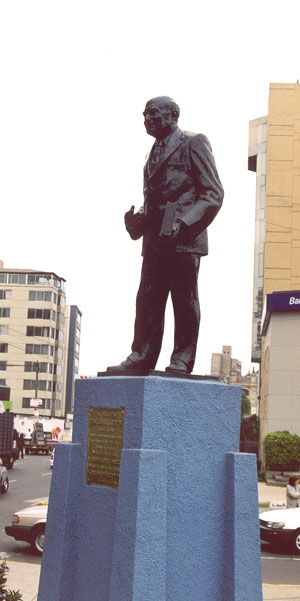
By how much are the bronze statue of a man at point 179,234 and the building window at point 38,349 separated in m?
81.5

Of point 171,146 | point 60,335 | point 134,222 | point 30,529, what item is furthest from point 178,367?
point 60,335

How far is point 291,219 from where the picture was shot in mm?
51469

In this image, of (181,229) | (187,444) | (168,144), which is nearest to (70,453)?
(187,444)

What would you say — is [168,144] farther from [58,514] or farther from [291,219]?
[291,219]

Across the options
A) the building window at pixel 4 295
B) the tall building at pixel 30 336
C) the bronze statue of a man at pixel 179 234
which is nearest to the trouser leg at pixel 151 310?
the bronze statue of a man at pixel 179 234

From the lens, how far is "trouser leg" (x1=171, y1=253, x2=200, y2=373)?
657cm

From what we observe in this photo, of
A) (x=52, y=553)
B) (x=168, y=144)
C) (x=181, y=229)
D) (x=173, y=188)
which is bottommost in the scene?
(x=52, y=553)

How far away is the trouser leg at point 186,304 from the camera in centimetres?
657

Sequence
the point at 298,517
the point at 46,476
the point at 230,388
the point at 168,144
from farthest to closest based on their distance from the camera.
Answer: the point at 46,476
the point at 298,517
the point at 168,144
the point at 230,388

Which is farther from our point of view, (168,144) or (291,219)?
(291,219)

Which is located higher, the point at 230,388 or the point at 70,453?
the point at 230,388

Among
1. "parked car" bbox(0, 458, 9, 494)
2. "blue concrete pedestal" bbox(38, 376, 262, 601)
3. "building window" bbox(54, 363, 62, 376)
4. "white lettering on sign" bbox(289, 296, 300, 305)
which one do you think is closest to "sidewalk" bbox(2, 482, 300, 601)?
"blue concrete pedestal" bbox(38, 376, 262, 601)

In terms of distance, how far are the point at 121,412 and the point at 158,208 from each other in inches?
74.8

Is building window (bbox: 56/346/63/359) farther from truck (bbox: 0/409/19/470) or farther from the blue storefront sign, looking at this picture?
the blue storefront sign
